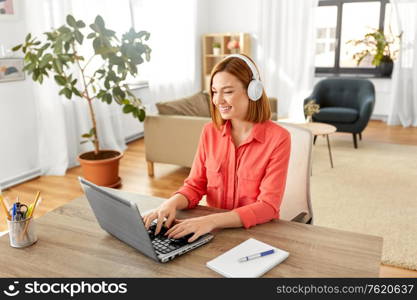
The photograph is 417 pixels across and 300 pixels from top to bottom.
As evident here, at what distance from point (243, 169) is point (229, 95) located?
10.8 inches

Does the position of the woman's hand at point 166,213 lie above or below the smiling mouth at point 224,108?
below

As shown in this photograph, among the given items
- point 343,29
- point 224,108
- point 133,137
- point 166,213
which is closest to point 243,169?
point 224,108

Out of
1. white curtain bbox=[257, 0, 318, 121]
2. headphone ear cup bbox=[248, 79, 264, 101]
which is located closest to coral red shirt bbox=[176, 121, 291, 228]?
headphone ear cup bbox=[248, 79, 264, 101]

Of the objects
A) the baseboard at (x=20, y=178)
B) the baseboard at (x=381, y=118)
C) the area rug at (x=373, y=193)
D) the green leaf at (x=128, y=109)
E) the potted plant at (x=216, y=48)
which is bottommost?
the area rug at (x=373, y=193)

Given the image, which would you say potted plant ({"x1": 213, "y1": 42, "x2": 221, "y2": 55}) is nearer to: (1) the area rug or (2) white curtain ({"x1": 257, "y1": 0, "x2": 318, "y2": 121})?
(2) white curtain ({"x1": 257, "y1": 0, "x2": 318, "y2": 121})

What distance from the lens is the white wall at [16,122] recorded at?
3.69m

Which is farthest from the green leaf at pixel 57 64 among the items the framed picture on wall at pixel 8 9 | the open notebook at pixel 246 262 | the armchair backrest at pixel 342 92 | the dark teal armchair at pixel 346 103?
the armchair backrest at pixel 342 92

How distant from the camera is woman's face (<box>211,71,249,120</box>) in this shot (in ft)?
4.66

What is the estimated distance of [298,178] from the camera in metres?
1.72

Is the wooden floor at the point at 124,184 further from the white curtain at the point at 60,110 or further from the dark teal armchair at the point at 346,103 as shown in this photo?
the dark teal armchair at the point at 346,103

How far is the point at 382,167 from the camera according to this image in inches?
169

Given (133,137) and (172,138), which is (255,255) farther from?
(133,137)

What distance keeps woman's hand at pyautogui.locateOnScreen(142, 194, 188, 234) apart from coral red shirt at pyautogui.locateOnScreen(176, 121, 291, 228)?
68mm

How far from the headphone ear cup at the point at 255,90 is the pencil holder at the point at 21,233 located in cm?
83
